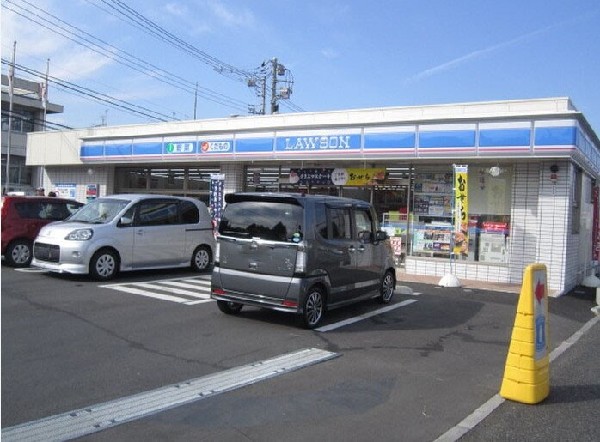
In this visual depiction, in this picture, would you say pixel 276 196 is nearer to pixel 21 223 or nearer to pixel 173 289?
pixel 173 289

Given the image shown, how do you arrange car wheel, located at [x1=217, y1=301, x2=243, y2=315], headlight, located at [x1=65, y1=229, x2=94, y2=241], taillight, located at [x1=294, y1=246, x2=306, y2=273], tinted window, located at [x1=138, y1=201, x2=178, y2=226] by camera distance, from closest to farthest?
taillight, located at [x1=294, y1=246, x2=306, y2=273], car wheel, located at [x1=217, y1=301, x2=243, y2=315], headlight, located at [x1=65, y1=229, x2=94, y2=241], tinted window, located at [x1=138, y1=201, x2=178, y2=226]

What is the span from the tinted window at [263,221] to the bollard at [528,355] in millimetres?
3425

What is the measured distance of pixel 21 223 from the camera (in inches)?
541

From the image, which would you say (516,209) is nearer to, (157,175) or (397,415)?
(397,415)

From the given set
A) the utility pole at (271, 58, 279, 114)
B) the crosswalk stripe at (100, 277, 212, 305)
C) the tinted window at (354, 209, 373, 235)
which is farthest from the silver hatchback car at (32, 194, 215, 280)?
the utility pole at (271, 58, 279, 114)

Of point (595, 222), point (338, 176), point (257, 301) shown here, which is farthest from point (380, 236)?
point (595, 222)

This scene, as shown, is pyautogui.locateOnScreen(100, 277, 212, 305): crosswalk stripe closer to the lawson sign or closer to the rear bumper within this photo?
the rear bumper

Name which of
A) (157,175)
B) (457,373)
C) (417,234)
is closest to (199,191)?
(157,175)

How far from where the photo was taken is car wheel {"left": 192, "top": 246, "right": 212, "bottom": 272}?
1409 centimetres

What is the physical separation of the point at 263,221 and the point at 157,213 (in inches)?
211

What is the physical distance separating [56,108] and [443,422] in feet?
193

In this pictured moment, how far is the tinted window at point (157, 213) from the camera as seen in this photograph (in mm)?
12750

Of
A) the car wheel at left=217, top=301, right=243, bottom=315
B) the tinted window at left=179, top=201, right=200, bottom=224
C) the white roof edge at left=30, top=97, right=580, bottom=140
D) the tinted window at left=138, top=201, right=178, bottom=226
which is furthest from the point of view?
the tinted window at left=179, top=201, right=200, bottom=224

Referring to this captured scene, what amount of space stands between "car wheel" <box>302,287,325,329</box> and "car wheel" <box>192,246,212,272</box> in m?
6.20
